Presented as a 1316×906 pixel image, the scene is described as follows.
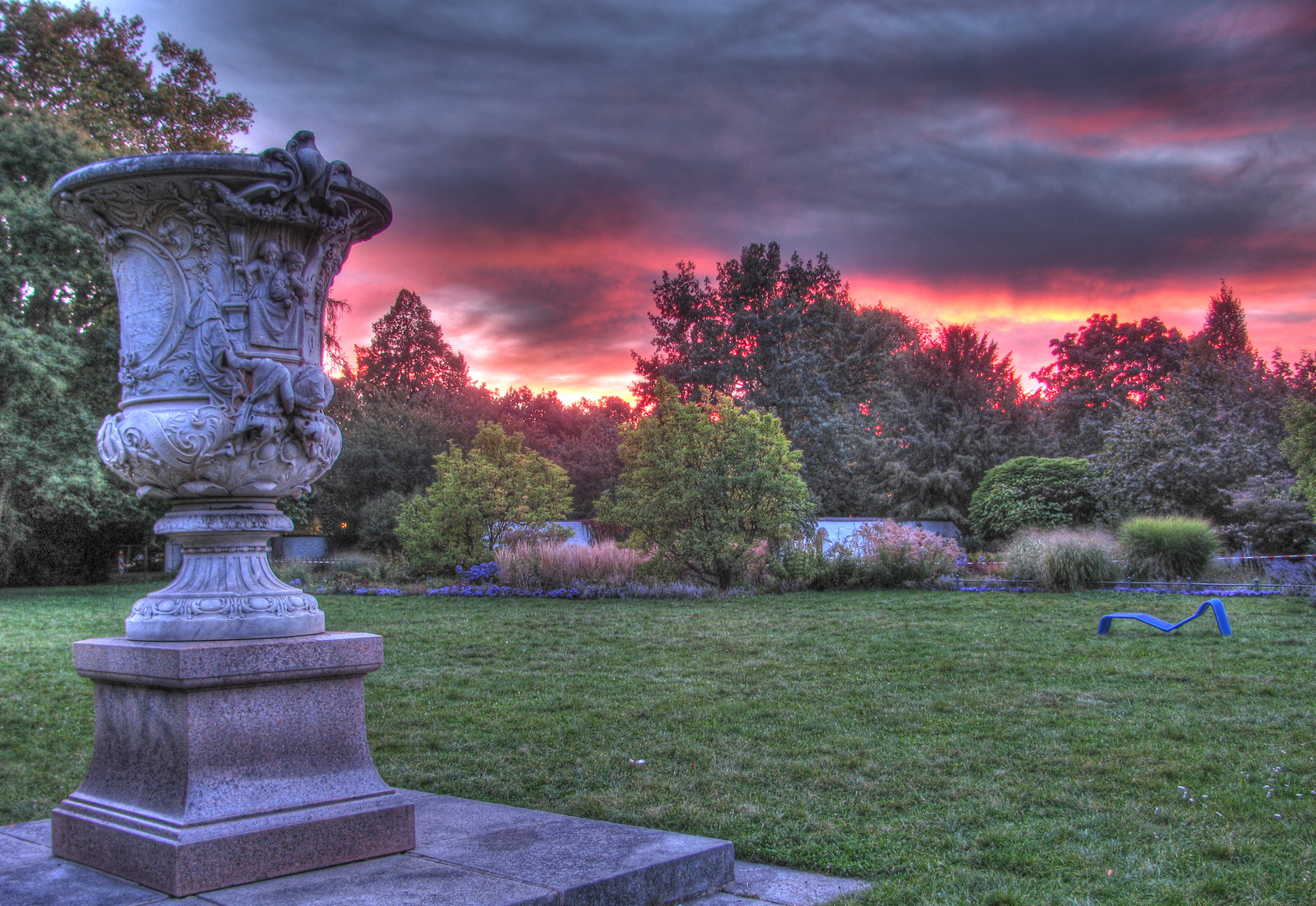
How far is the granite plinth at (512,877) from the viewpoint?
9.23 feet

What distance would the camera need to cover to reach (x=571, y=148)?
11625mm

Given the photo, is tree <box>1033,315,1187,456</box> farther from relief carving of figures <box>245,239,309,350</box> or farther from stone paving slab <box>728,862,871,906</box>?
relief carving of figures <box>245,239,309,350</box>

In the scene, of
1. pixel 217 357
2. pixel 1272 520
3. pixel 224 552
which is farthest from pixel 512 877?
pixel 1272 520

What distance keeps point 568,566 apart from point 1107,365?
34.6m

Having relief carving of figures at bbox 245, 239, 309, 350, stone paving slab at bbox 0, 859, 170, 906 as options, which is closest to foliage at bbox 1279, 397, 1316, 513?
relief carving of figures at bbox 245, 239, 309, 350

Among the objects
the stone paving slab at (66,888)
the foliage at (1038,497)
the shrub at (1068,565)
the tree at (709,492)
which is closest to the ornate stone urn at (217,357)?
the stone paving slab at (66,888)

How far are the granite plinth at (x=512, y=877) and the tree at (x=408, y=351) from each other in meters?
41.9

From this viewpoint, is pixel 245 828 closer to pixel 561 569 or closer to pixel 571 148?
pixel 571 148

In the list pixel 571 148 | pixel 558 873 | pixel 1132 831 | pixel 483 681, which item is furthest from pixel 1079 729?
pixel 571 148

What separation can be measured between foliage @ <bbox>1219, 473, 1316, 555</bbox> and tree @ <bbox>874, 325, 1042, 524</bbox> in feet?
41.3

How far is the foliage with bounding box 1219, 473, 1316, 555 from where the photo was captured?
17.3m

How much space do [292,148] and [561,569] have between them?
536 inches

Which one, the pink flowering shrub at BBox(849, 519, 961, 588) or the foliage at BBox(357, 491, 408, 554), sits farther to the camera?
the foliage at BBox(357, 491, 408, 554)

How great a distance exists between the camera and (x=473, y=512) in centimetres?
1916
